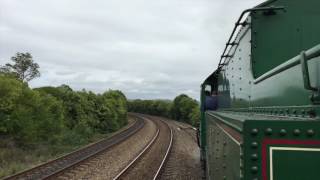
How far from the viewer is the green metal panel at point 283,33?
4.61 meters

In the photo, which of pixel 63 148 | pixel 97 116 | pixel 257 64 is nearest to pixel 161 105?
pixel 97 116

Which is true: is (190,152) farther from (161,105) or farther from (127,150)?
(161,105)

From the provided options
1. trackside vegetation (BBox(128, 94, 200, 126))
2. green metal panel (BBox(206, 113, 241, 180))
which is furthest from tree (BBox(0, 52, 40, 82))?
green metal panel (BBox(206, 113, 241, 180))

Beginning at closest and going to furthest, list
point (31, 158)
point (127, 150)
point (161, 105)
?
point (31, 158), point (127, 150), point (161, 105)

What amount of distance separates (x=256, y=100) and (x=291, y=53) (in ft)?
1.91

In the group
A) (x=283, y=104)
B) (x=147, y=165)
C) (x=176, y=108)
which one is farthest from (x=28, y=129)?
(x=176, y=108)

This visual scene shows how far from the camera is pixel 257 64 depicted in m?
5.16

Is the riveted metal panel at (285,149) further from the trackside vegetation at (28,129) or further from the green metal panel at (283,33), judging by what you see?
the trackside vegetation at (28,129)

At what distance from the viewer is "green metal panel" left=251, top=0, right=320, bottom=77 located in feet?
15.1

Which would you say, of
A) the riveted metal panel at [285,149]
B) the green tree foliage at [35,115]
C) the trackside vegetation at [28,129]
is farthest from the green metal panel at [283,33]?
the green tree foliage at [35,115]

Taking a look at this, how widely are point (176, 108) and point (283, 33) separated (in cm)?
7016

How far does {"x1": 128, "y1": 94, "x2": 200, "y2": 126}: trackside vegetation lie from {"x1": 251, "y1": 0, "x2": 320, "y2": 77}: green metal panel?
1499 inches

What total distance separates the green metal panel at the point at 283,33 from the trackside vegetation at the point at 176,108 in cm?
3808

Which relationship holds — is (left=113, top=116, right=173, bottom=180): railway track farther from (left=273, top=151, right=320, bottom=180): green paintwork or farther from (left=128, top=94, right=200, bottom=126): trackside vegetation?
(left=128, top=94, right=200, bottom=126): trackside vegetation
